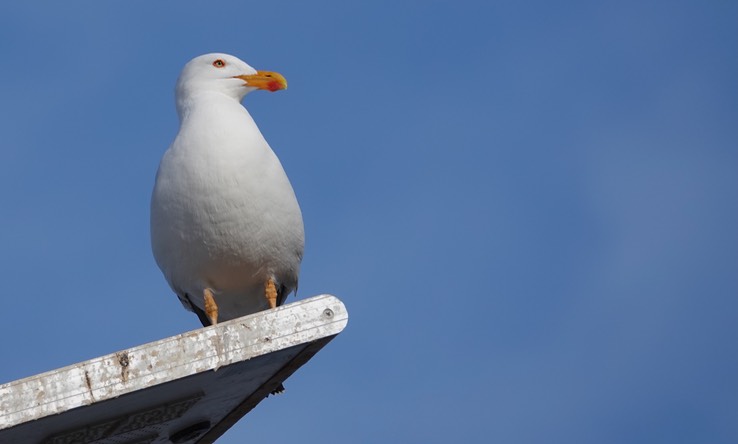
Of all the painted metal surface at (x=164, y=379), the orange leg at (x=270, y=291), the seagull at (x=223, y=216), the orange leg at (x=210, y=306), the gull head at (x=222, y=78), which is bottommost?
the painted metal surface at (x=164, y=379)

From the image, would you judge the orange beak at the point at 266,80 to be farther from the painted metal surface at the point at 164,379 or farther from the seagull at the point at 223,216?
the painted metal surface at the point at 164,379

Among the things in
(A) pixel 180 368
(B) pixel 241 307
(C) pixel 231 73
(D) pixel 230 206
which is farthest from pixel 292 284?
(A) pixel 180 368

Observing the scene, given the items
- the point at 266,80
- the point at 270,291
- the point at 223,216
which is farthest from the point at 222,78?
the point at 270,291

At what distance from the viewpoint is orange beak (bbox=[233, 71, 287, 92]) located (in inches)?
352

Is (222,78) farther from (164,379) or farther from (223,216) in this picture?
(164,379)

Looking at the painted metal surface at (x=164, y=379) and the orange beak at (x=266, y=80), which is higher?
the orange beak at (x=266, y=80)

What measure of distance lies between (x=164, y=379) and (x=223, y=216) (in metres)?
2.46

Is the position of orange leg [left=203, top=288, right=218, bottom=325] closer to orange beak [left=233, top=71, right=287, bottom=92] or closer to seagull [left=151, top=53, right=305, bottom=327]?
seagull [left=151, top=53, right=305, bottom=327]

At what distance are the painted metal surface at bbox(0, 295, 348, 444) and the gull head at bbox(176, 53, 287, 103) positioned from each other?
3.20 m

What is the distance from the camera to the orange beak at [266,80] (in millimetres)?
8938

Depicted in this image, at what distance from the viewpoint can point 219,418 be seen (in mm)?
6500

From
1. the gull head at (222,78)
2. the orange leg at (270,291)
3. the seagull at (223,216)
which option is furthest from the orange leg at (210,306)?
the gull head at (222,78)

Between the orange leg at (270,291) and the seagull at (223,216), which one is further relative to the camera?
the orange leg at (270,291)

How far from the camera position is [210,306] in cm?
813
